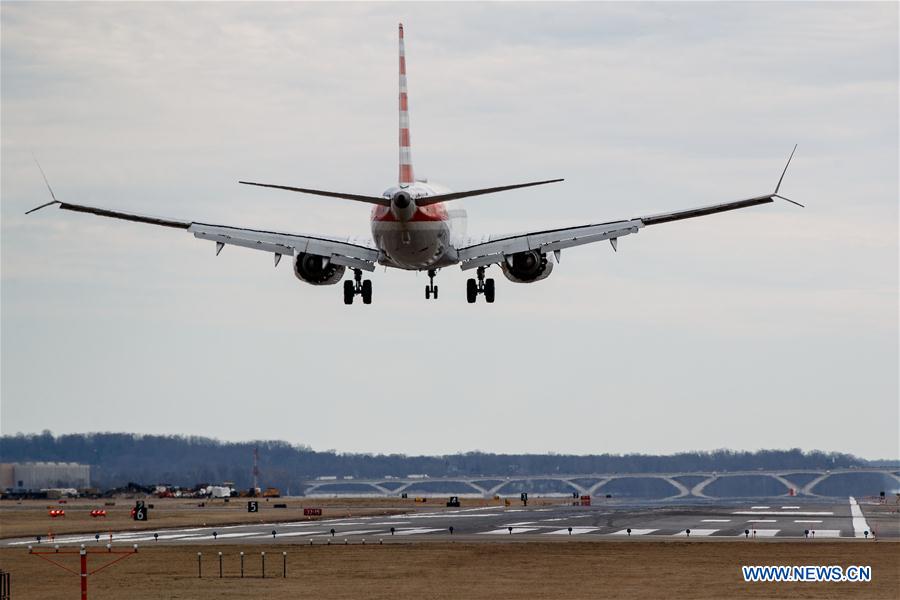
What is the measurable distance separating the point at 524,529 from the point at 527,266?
43.3 meters

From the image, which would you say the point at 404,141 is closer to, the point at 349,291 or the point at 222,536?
the point at 349,291

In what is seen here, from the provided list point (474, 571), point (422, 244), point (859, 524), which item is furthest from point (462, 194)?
point (859, 524)

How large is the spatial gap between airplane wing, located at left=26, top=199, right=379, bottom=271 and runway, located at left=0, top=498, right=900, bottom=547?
2968 centimetres

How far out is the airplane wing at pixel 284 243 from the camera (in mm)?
78938

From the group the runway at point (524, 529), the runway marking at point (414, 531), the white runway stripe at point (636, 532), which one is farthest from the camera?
the runway marking at point (414, 531)

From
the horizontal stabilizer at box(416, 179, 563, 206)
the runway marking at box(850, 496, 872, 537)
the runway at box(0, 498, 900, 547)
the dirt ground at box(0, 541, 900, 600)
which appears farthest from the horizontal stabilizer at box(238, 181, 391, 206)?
the runway marking at box(850, 496, 872, 537)

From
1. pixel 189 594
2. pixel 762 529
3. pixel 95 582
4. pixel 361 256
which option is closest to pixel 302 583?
pixel 189 594

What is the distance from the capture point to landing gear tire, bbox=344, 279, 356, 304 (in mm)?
80875

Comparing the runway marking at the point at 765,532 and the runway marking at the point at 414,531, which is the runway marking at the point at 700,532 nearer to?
the runway marking at the point at 765,532

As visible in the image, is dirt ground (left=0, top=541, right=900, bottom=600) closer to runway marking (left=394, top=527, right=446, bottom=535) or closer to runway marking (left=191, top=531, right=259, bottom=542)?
runway marking (left=191, top=531, right=259, bottom=542)

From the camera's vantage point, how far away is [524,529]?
387ft

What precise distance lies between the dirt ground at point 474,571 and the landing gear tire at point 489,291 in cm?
1621

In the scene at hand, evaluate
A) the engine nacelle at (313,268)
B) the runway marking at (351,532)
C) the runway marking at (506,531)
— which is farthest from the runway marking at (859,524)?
the engine nacelle at (313,268)

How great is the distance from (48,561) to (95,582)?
14074 mm
